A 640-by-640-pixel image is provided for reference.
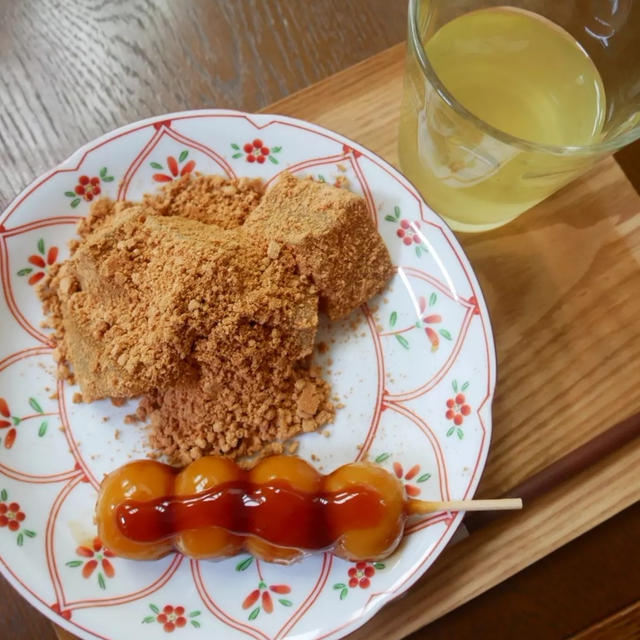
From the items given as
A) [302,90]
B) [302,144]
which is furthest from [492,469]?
[302,90]

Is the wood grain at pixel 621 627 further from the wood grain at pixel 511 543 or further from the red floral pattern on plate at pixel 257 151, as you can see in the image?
the red floral pattern on plate at pixel 257 151

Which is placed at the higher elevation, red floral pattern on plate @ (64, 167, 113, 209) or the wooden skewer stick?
red floral pattern on plate @ (64, 167, 113, 209)

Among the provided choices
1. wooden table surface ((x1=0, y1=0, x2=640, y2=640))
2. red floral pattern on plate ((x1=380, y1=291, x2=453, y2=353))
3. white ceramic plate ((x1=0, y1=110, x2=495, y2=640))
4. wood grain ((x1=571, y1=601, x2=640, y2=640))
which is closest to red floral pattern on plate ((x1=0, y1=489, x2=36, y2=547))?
white ceramic plate ((x1=0, y1=110, x2=495, y2=640))

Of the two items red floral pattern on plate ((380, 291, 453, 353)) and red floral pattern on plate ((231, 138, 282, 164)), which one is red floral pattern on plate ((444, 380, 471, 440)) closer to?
red floral pattern on plate ((380, 291, 453, 353))

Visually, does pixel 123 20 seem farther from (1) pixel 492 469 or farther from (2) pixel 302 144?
(1) pixel 492 469

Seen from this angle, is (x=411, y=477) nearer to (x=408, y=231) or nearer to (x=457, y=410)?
(x=457, y=410)

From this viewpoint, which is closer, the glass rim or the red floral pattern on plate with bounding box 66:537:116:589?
the glass rim

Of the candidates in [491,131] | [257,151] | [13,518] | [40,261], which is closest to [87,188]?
[40,261]

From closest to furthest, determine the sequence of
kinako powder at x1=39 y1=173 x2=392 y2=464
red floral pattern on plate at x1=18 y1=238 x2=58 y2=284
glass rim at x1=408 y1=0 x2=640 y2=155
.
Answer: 1. glass rim at x1=408 y1=0 x2=640 y2=155
2. kinako powder at x1=39 y1=173 x2=392 y2=464
3. red floral pattern on plate at x1=18 y1=238 x2=58 y2=284

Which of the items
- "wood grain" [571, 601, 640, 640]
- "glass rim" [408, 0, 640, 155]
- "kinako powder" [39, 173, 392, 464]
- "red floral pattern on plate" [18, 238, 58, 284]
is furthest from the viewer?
"wood grain" [571, 601, 640, 640]
